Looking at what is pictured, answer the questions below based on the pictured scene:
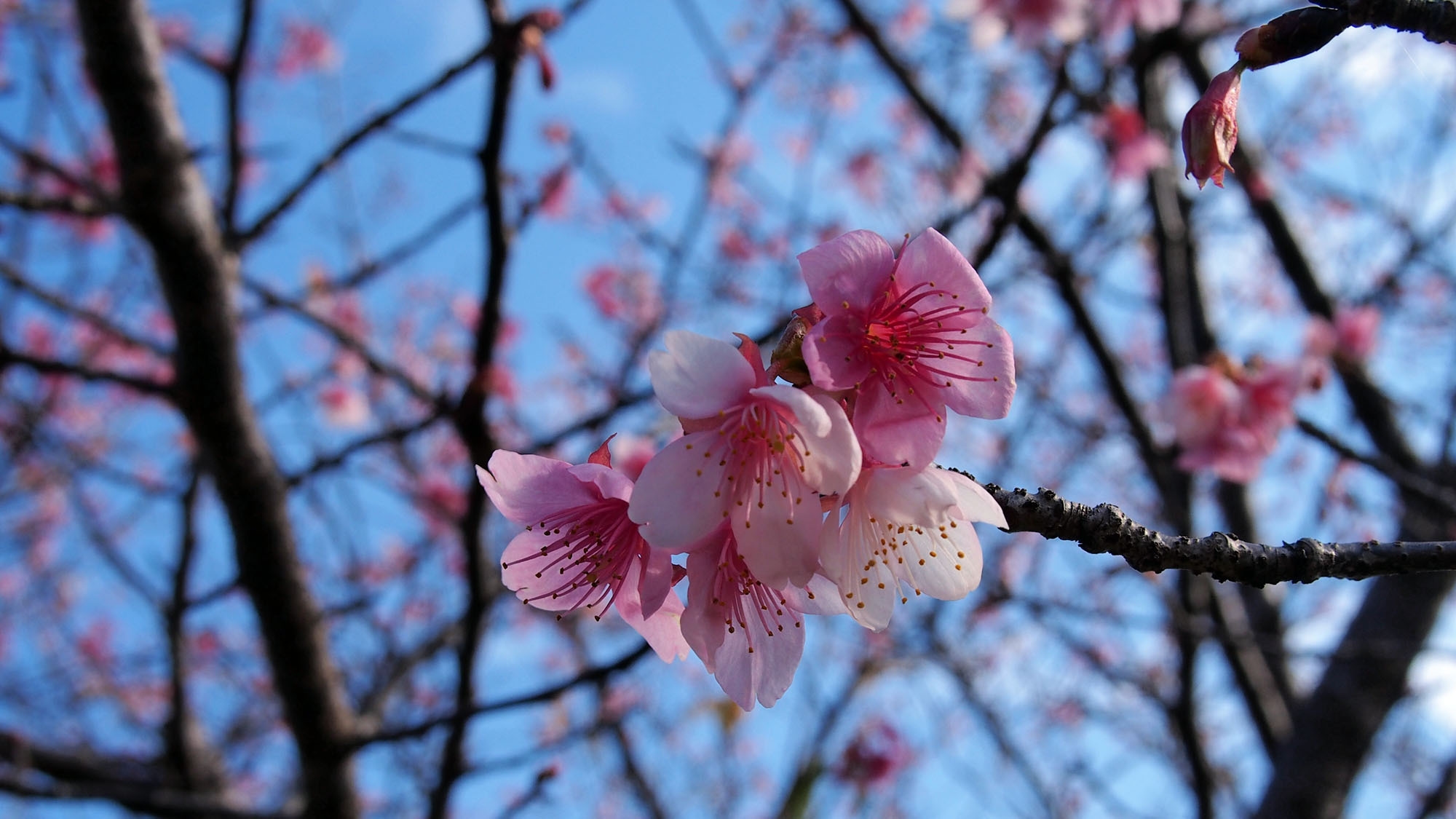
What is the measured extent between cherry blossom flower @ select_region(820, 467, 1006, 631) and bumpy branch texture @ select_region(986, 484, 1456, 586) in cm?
4

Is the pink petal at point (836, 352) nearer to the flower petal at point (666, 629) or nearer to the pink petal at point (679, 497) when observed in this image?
the pink petal at point (679, 497)

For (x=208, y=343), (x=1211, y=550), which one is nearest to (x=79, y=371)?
(x=208, y=343)

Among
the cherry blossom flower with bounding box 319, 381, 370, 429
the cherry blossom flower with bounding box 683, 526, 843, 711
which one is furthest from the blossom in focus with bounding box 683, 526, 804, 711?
the cherry blossom flower with bounding box 319, 381, 370, 429

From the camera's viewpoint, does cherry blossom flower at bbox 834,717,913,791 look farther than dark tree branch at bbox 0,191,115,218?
Yes

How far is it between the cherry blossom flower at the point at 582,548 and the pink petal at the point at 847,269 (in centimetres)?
32

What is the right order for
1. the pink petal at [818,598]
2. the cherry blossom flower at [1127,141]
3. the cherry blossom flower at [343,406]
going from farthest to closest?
the cherry blossom flower at [343,406] → the cherry blossom flower at [1127,141] → the pink petal at [818,598]

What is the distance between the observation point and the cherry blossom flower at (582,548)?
1.10 metres

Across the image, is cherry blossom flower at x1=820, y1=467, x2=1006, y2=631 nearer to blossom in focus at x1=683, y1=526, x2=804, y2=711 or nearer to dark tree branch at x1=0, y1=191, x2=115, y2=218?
blossom in focus at x1=683, y1=526, x2=804, y2=711

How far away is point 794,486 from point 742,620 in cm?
20

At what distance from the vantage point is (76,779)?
267 cm

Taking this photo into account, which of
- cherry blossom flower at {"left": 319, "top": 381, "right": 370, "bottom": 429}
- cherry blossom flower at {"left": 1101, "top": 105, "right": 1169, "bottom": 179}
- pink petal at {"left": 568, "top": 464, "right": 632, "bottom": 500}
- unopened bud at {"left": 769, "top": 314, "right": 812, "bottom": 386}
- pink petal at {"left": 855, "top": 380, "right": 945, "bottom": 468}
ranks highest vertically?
cherry blossom flower at {"left": 319, "top": 381, "right": 370, "bottom": 429}

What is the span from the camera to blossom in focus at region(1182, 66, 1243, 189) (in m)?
1.00

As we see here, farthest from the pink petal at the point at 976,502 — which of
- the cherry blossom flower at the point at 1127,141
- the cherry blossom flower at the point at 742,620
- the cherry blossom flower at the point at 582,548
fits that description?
the cherry blossom flower at the point at 1127,141

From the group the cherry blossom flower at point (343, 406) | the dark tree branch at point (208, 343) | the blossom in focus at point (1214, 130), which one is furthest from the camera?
the cherry blossom flower at point (343, 406)
